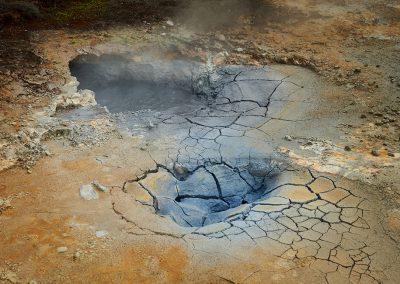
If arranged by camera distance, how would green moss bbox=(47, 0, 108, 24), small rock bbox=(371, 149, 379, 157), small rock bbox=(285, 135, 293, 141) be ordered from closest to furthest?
small rock bbox=(371, 149, 379, 157) → small rock bbox=(285, 135, 293, 141) → green moss bbox=(47, 0, 108, 24)

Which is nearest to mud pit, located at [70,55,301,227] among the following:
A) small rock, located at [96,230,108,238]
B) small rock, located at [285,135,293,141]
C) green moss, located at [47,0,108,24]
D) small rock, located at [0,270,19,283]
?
small rock, located at [285,135,293,141]

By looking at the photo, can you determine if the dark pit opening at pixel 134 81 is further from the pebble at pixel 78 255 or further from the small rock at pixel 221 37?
the pebble at pixel 78 255

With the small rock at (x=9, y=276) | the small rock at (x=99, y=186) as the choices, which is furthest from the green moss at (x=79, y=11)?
the small rock at (x=9, y=276)

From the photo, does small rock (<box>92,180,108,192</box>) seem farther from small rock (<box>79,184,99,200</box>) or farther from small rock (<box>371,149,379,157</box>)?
small rock (<box>371,149,379,157</box>)

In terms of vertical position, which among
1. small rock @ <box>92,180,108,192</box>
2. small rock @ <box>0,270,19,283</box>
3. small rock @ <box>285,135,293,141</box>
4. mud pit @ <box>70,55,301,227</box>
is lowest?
small rock @ <box>0,270,19,283</box>

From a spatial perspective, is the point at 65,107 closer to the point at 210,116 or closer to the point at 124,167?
the point at 124,167

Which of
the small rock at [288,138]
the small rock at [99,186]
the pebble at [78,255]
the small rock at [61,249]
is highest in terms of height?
the small rock at [288,138]
